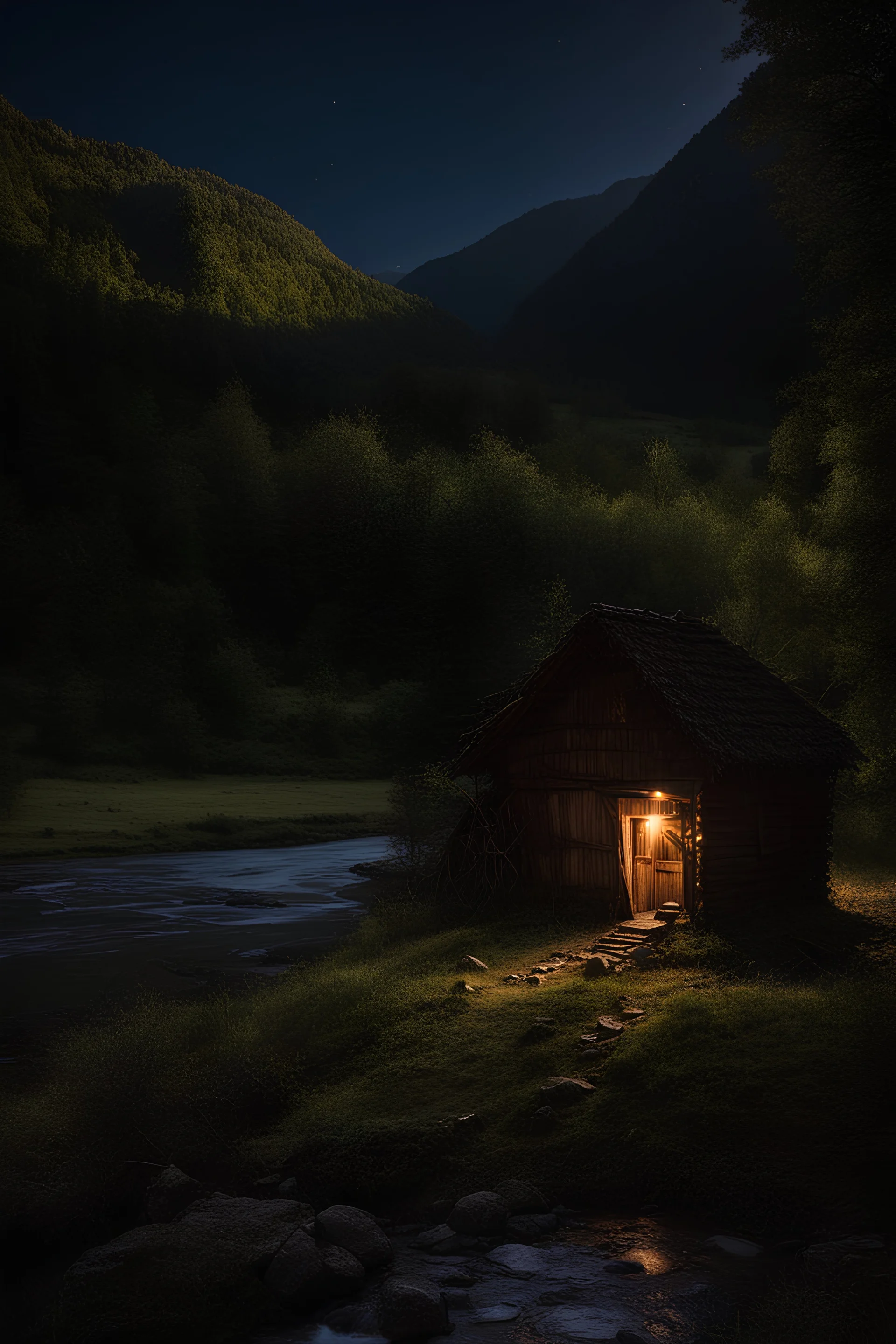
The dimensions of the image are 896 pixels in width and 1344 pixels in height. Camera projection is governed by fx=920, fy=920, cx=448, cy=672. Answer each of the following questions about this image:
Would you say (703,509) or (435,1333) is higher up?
(703,509)

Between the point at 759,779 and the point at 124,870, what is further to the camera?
the point at 124,870

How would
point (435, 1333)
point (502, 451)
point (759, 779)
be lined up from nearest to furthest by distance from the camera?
point (435, 1333), point (759, 779), point (502, 451)

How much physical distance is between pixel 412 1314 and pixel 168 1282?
6.96ft

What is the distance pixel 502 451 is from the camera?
63.1 m

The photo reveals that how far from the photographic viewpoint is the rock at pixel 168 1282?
7406 mm

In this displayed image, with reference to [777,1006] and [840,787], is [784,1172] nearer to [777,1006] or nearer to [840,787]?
[777,1006]

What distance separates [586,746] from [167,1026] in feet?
28.9

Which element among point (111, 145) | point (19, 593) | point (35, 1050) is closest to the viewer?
point (35, 1050)

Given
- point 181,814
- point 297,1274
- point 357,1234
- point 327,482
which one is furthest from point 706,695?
point 327,482

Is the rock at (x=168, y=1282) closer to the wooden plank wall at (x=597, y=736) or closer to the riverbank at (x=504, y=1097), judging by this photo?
the riverbank at (x=504, y=1097)

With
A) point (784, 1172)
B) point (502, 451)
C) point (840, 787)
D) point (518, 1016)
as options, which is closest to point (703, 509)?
point (502, 451)

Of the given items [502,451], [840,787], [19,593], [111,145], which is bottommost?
[840,787]

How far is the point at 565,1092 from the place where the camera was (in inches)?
414

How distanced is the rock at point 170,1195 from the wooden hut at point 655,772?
9319 millimetres
